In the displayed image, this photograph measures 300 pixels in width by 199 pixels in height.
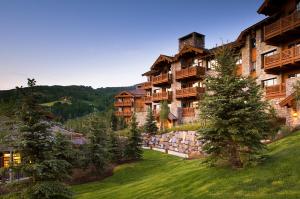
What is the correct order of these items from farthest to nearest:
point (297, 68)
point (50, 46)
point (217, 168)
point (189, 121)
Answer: point (189, 121) < point (50, 46) < point (297, 68) < point (217, 168)

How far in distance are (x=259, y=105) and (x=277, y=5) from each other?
20.5 m

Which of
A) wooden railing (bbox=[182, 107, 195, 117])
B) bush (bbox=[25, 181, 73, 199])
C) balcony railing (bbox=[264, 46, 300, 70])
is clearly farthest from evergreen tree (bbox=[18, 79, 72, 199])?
wooden railing (bbox=[182, 107, 195, 117])

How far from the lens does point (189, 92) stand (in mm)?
41031

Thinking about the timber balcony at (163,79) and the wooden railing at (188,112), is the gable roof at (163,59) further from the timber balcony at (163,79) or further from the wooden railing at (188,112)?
the wooden railing at (188,112)

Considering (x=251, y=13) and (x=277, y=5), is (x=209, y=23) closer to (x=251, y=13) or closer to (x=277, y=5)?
(x=251, y=13)

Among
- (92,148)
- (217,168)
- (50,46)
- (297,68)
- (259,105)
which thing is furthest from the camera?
(50,46)

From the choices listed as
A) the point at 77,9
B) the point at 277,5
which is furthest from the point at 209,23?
the point at 77,9

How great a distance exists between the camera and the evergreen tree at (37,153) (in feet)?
38.3

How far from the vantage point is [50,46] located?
1316 inches

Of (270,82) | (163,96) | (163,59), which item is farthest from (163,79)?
(270,82)

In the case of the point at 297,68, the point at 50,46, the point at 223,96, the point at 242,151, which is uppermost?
the point at 50,46

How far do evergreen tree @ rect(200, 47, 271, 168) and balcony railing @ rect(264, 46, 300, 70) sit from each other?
12871 mm

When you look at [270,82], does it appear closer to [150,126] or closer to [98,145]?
[150,126]

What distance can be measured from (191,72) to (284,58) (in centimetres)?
1684
